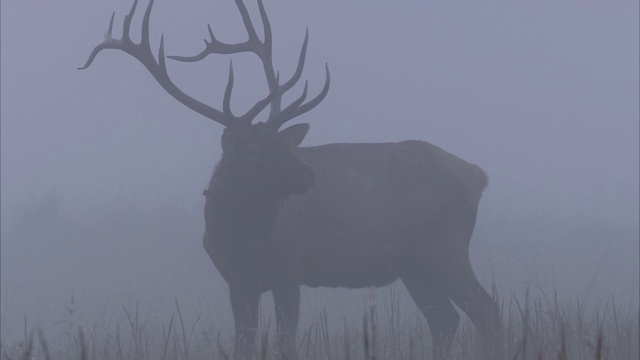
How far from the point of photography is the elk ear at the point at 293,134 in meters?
6.45

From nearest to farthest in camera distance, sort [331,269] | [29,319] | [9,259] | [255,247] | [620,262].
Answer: [255,247] < [331,269] < [29,319] < [620,262] < [9,259]

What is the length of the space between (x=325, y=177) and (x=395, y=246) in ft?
2.23

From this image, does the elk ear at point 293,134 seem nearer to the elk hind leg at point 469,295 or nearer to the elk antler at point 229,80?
the elk antler at point 229,80

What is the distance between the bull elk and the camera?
20.4 feet

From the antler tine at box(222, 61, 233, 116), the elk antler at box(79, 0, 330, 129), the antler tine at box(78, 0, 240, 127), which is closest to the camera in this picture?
the antler tine at box(222, 61, 233, 116)

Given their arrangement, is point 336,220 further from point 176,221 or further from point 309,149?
point 176,221

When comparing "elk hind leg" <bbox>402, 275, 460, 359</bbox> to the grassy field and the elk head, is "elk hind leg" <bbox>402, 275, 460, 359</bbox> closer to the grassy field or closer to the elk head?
the elk head

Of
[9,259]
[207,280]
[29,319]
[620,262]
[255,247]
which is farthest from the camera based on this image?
[9,259]

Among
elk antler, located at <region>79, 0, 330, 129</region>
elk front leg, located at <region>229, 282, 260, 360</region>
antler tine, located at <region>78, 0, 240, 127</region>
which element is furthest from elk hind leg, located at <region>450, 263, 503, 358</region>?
antler tine, located at <region>78, 0, 240, 127</region>

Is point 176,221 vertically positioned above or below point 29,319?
above

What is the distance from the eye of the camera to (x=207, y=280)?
12.2m

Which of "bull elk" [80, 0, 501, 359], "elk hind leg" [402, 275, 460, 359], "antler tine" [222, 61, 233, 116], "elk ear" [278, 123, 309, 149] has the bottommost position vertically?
"elk hind leg" [402, 275, 460, 359]

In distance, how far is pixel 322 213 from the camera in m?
6.78

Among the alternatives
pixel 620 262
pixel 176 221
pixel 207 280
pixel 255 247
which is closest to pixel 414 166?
pixel 255 247
